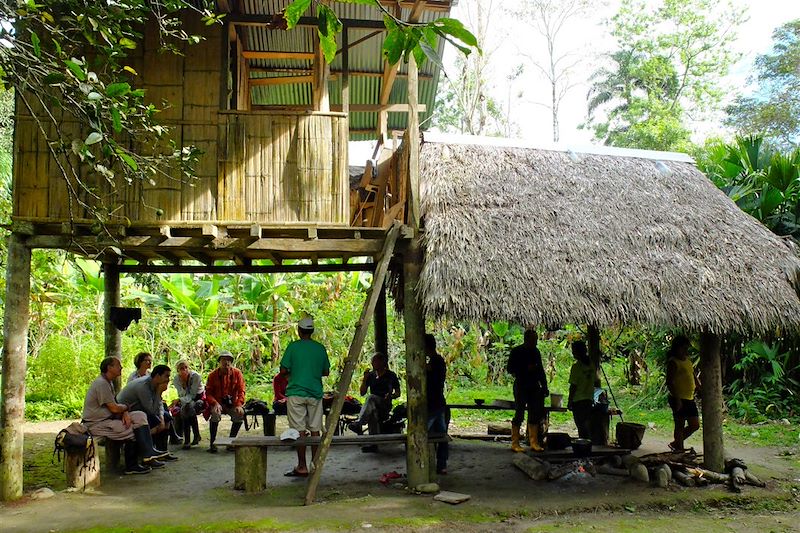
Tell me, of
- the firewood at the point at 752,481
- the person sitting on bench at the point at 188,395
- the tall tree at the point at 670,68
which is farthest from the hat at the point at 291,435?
the tall tree at the point at 670,68

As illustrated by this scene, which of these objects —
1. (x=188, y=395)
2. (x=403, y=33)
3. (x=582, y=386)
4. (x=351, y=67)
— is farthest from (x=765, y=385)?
(x=403, y=33)

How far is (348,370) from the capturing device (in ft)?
22.7

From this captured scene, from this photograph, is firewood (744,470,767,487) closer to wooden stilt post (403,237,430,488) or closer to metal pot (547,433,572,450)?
metal pot (547,433,572,450)

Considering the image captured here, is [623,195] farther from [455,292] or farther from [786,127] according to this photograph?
[786,127]

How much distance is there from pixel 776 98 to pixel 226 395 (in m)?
29.7

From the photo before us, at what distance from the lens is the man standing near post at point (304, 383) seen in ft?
24.1

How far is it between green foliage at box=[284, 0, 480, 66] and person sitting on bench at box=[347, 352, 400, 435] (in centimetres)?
673

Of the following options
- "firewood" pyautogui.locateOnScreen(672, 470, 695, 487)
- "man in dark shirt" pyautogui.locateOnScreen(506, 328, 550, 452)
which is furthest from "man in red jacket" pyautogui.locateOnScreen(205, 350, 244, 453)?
"firewood" pyautogui.locateOnScreen(672, 470, 695, 487)

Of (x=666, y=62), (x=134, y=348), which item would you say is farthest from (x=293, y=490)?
(x=666, y=62)

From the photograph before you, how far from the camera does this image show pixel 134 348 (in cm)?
1340

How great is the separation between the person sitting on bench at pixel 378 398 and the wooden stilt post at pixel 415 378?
5.46 ft

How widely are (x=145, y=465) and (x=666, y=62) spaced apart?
27097 millimetres

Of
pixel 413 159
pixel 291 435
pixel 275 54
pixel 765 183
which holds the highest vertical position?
pixel 275 54

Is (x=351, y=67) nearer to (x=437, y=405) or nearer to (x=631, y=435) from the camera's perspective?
(x=437, y=405)
